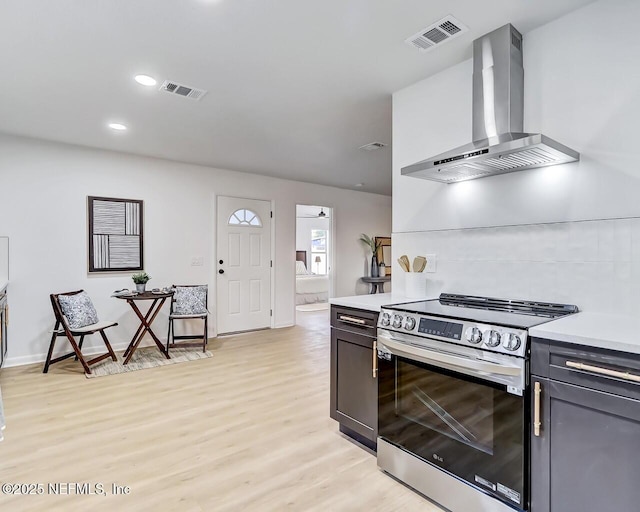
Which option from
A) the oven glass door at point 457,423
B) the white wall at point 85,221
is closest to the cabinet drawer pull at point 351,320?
the oven glass door at point 457,423

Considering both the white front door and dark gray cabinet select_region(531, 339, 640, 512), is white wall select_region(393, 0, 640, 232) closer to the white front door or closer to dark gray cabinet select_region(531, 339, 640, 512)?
dark gray cabinet select_region(531, 339, 640, 512)

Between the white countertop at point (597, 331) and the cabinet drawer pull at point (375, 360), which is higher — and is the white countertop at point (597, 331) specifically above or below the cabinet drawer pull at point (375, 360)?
above

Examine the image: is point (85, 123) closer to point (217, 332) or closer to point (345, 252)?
point (217, 332)

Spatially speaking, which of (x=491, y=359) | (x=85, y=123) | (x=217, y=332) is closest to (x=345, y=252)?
(x=217, y=332)

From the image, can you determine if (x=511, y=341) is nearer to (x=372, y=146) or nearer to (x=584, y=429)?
(x=584, y=429)

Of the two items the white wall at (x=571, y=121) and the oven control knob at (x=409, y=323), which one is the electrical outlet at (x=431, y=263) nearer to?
the white wall at (x=571, y=121)

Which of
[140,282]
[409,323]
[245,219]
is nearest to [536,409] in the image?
[409,323]

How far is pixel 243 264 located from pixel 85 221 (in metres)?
2.09

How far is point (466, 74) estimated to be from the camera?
2355 millimetres

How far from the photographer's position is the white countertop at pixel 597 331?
1261mm

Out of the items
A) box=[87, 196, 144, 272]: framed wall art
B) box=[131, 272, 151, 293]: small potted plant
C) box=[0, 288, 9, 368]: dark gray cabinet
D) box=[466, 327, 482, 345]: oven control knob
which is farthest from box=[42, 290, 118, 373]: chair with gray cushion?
box=[466, 327, 482, 345]: oven control knob

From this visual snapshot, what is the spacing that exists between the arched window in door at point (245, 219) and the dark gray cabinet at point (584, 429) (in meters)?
4.63

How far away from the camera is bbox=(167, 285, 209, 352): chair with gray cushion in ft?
15.1

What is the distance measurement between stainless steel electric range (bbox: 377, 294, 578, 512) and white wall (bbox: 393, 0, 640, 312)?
199mm
